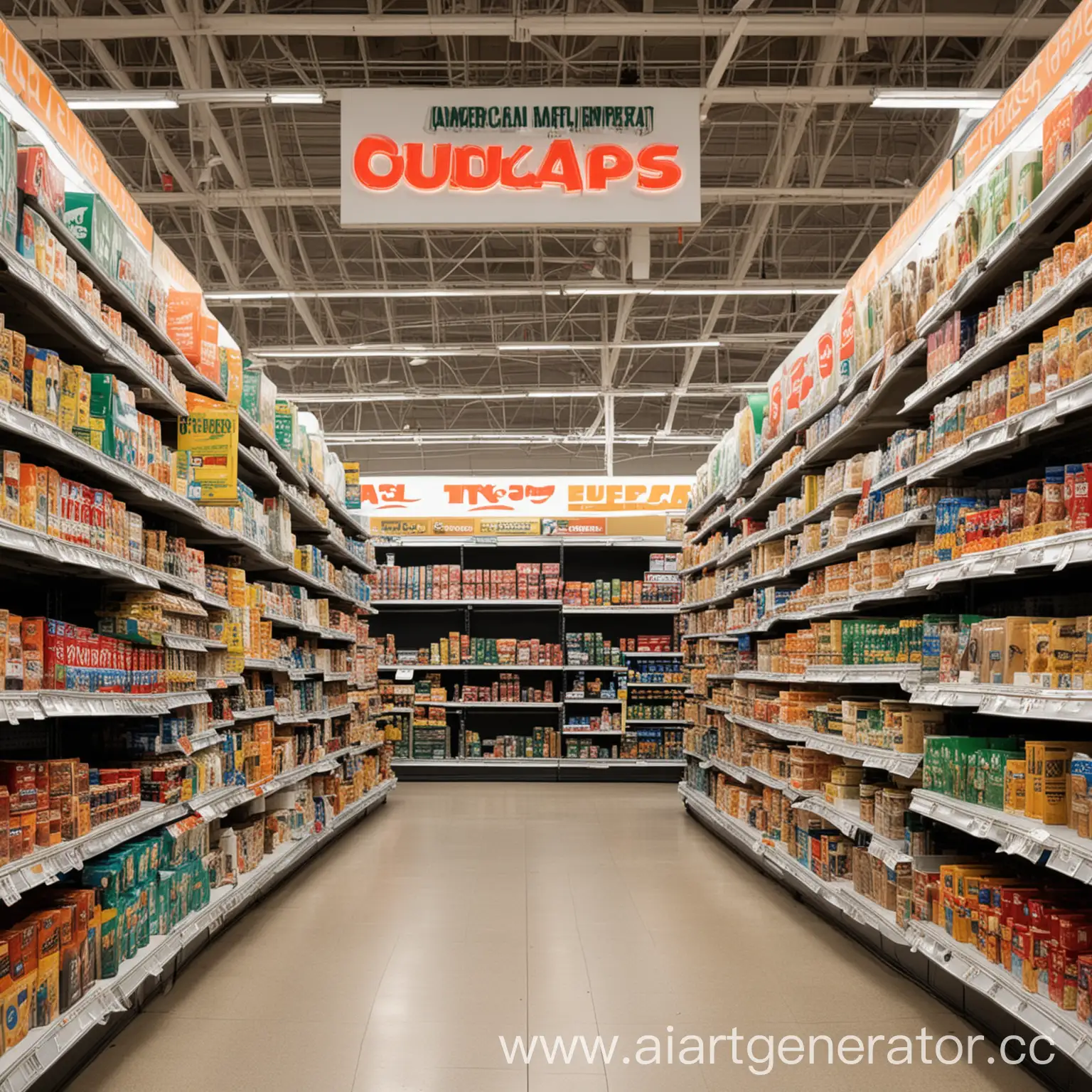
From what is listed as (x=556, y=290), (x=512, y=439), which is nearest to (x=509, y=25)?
(x=556, y=290)

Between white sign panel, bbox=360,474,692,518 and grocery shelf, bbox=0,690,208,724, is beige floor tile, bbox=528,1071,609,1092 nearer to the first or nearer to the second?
grocery shelf, bbox=0,690,208,724

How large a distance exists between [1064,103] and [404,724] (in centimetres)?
1093

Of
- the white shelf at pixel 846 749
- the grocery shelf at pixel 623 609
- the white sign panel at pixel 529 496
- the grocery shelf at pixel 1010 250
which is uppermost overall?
the white sign panel at pixel 529 496

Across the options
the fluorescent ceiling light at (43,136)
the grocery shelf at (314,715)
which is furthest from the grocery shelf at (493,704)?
the fluorescent ceiling light at (43,136)

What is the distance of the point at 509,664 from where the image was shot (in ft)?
42.4

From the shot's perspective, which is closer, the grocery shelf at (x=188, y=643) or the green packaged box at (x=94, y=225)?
the green packaged box at (x=94, y=225)

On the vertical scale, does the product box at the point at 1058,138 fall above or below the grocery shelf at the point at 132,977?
above

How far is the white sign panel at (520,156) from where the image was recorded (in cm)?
709

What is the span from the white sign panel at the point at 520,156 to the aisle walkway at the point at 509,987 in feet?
→ 13.5

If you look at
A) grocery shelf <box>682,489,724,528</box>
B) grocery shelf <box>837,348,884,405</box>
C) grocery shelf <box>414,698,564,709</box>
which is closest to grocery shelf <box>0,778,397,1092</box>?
grocery shelf <box>837,348,884,405</box>

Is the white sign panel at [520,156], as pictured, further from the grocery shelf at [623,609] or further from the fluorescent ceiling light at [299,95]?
the grocery shelf at [623,609]

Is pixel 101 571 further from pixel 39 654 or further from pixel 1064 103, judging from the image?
pixel 1064 103

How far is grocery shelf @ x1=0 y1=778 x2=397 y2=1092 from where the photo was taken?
2850 mm

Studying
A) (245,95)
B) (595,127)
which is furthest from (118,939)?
(245,95)
